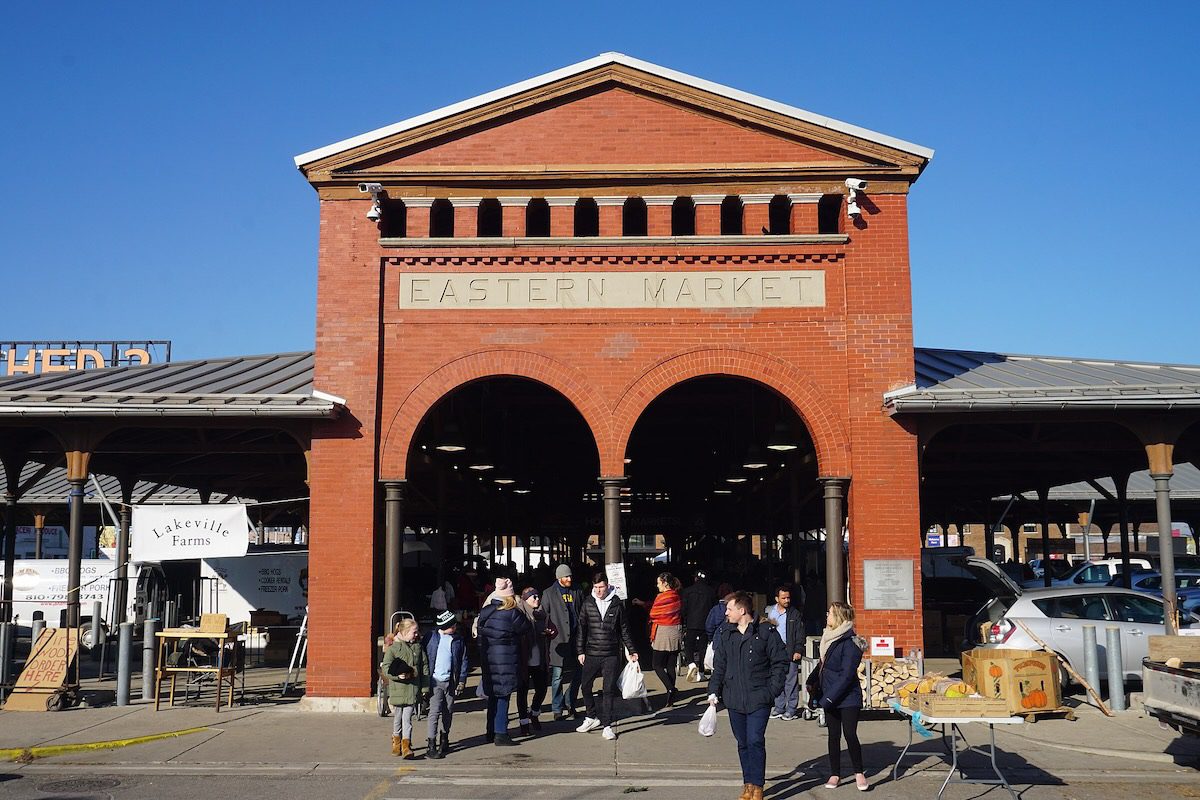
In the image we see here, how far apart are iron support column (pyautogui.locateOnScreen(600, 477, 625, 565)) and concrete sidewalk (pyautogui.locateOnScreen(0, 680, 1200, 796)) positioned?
2.07 m

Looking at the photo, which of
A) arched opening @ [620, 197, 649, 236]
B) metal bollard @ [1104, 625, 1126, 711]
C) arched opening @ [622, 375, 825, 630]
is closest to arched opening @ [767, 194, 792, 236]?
arched opening @ [620, 197, 649, 236]

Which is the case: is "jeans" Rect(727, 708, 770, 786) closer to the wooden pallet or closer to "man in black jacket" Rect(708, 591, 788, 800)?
"man in black jacket" Rect(708, 591, 788, 800)

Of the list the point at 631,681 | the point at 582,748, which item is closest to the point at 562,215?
the point at 631,681

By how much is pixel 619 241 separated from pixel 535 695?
21.6ft

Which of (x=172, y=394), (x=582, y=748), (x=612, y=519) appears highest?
(x=172, y=394)

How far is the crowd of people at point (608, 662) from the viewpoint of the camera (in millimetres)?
9445

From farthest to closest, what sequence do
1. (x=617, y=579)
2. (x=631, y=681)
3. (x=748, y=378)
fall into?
1. (x=748, y=378)
2. (x=617, y=579)
3. (x=631, y=681)

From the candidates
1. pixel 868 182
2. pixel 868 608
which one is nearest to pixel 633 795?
pixel 868 608

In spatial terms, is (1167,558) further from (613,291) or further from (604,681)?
(613,291)

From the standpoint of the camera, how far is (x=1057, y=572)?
43.1 metres

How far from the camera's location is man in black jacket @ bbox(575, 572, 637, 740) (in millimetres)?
13086

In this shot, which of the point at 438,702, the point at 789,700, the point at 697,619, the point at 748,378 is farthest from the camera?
the point at 697,619

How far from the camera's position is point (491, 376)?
1596cm

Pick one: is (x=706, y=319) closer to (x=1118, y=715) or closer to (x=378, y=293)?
(x=378, y=293)
